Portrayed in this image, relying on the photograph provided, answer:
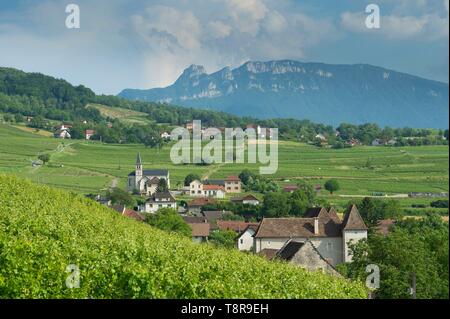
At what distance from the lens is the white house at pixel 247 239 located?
50.4m

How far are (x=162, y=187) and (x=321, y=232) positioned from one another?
33.1 metres

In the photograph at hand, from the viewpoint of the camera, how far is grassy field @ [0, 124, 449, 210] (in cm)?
7569

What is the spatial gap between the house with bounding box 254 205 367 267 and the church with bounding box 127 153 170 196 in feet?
111

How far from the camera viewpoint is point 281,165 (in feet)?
307

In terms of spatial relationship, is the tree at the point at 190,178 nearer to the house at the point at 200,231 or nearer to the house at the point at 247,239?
the house at the point at 200,231

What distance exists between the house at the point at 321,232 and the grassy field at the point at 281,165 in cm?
1966

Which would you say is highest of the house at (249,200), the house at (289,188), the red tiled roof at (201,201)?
the house at (289,188)

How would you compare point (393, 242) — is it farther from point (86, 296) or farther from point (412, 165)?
point (412, 165)

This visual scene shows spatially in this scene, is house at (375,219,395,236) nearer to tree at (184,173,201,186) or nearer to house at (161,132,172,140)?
tree at (184,173,201,186)

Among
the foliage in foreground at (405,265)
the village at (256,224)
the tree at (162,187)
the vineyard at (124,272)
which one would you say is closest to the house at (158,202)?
the village at (256,224)

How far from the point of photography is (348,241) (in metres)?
48.9

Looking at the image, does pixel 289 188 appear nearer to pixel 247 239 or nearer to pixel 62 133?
pixel 247 239

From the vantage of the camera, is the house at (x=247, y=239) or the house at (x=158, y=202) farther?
the house at (x=158, y=202)
